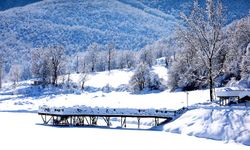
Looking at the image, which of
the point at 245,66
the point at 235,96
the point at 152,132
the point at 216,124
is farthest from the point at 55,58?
the point at 216,124

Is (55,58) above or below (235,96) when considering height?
above

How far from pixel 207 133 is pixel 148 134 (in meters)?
9.74

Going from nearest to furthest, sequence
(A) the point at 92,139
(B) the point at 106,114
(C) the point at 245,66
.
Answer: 1. (A) the point at 92,139
2. (B) the point at 106,114
3. (C) the point at 245,66

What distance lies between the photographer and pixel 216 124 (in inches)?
3012

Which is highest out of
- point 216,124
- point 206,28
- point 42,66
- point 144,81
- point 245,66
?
point 206,28

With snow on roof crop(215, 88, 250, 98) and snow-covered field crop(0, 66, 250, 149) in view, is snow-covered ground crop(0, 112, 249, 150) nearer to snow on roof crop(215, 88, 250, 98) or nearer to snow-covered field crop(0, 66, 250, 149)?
snow-covered field crop(0, 66, 250, 149)

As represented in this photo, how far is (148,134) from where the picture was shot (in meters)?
78.6

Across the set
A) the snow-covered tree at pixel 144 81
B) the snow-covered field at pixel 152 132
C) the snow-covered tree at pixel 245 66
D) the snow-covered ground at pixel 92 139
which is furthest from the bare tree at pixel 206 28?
the snow-covered tree at pixel 144 81

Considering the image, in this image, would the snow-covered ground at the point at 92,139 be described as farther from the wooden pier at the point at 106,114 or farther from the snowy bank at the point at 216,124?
the wooden pier at the point at 106,114

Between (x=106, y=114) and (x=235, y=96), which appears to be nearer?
(x=235, y=96)

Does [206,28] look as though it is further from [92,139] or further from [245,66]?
[92,139]

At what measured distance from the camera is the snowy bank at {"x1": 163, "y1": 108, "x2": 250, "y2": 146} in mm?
72375

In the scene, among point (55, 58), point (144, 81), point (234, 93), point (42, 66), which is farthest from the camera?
point (42, 66)

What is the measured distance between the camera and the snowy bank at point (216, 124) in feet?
237
